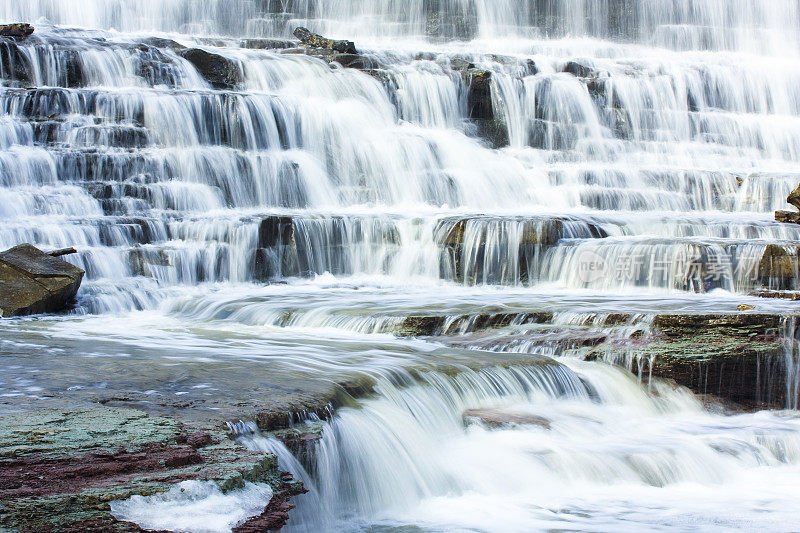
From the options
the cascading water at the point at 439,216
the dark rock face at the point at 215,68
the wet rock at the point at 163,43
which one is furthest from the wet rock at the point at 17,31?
the dark rock face at the point at 215,68

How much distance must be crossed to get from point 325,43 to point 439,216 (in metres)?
9.28

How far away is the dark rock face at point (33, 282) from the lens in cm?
984

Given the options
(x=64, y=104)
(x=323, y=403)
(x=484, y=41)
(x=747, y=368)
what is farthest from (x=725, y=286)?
(x=484, y=41)

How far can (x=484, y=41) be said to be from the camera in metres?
27.2

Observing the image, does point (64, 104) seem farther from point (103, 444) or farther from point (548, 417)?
point (103, 444)

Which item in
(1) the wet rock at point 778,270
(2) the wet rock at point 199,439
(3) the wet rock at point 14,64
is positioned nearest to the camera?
(2) the wet rock at point 199,439

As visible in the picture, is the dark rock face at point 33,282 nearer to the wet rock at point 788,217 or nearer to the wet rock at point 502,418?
the wet rock at point 502,418

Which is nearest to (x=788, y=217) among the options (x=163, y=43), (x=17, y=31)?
(x=163, y=43)

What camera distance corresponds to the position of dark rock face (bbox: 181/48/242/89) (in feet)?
61.0

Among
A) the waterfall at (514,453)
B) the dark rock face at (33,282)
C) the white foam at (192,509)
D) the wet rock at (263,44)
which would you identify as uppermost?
the wet rock at (263,44)

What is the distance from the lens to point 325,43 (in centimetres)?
2166

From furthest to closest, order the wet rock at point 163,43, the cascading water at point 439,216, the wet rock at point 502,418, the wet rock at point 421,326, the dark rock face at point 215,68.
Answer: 1. the wet rock at point 163,43
2. the dark rock face at point 215,68
3. the wet rock at point 421,326
4. the wet rock at point 502,418
5. the cascading water at point 439,216

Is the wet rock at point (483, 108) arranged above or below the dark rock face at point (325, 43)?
below

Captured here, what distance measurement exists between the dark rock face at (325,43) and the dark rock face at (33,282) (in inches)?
464
